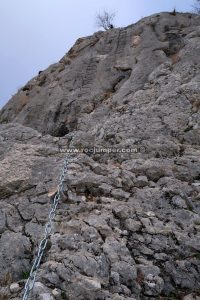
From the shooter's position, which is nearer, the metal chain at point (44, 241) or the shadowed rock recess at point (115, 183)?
the metal chain at point (44, 241)

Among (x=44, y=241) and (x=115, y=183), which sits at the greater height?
(x=115, y=183)

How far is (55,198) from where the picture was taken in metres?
7.52

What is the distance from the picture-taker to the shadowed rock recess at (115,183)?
6.09 metres

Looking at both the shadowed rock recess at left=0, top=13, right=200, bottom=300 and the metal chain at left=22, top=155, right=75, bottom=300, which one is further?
the shadowed rock recess at left=0, top=13, right=200, bottom=300

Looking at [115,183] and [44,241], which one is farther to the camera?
[115,183]

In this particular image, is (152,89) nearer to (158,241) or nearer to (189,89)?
(189,89)

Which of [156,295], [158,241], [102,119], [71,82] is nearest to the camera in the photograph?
[156,295]

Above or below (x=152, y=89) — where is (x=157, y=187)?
below

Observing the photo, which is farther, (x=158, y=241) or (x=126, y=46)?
(x=126, y=46)

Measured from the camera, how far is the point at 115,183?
805 cm

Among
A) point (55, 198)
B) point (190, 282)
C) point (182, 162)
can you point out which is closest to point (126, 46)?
point (182, 162)

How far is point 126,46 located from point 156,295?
10.5 meters

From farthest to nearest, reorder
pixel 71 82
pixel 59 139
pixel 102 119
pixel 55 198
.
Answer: pixel 71 82 → pixel 102 119 → pixel 59 139 → pixel 55 198

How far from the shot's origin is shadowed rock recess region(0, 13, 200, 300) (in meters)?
6.09
